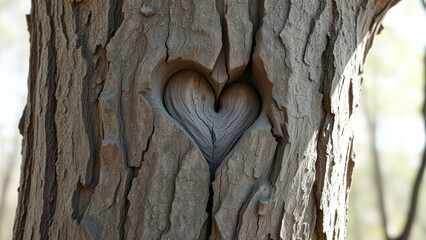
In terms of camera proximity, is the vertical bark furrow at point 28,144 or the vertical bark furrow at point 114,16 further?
the vertical bark furrow at point 28,144

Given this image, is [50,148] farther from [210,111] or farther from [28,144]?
[210,111]

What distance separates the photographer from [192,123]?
4.76 ft

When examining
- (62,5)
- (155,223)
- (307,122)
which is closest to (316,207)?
(307,122)

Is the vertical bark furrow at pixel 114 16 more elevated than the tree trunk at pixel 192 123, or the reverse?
the vertical bark furrow at pixel 114 16

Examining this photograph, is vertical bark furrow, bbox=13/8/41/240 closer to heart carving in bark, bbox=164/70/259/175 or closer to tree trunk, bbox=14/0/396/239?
tree trunk, bbox=14/0/396/239

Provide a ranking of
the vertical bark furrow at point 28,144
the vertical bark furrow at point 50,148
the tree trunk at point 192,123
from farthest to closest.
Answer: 1. the vertical bark furrow at point 28,144
2. the vertical bark furrow at point 50,148
3. the tree trunk at point 192,123

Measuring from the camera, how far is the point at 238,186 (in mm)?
1373

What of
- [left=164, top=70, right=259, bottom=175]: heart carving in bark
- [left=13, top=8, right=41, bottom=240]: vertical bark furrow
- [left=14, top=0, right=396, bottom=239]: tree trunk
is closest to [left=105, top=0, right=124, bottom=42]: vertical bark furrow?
[left=14, top=0, right=396, bottom=239]: tree trunk

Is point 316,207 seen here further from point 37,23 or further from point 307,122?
point 37,23

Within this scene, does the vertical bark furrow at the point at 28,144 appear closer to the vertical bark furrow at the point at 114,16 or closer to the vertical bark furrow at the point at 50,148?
the vertical bark furrow at the point at 50,148

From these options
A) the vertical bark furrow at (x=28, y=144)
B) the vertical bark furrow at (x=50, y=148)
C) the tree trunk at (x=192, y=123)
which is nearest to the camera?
the tree trunk at (x=192, y=123)

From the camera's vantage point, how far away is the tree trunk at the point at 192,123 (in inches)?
53.9

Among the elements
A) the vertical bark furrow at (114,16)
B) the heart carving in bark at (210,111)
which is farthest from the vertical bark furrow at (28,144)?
the heart carving in bark at (210,111)

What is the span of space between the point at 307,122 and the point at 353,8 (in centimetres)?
45
